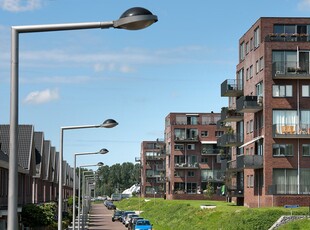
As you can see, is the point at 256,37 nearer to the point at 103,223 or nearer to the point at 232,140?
the point at 232,140

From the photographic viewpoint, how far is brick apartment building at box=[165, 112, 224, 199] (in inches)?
4823

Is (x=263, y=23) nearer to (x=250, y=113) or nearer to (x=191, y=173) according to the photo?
(x=250, y=113)

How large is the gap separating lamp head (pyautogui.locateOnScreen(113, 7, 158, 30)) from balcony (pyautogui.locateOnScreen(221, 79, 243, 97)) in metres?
60.1

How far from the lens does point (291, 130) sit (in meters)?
55.9

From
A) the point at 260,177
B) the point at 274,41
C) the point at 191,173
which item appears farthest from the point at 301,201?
the point at 191,173

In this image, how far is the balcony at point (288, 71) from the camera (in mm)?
55250

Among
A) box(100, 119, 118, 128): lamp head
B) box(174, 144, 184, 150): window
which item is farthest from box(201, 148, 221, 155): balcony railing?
box(100, 119, 118, 128): lamp head

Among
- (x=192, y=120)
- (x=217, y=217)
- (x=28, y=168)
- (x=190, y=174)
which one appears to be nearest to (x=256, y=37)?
(x=217, y=217)

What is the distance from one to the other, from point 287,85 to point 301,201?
30.4 ft

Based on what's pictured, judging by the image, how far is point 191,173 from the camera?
123000mm

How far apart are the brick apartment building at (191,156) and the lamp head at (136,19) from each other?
367 ft

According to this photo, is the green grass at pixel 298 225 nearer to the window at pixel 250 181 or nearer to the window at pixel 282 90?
the window at pixel 282 90

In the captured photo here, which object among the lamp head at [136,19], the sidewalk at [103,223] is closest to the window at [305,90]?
the sidewalk at [103,223]

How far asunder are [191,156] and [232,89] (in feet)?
187
